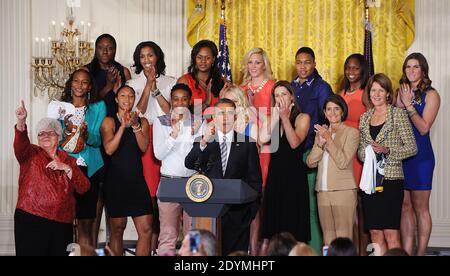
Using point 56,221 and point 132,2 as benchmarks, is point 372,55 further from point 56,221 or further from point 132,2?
point 56,221

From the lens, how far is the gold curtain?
9078 millimetres

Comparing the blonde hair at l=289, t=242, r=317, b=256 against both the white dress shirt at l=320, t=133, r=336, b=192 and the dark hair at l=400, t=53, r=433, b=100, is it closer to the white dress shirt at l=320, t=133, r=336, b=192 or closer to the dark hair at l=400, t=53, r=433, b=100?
the white dress shirt at l=320, t=133, r=336, b=192

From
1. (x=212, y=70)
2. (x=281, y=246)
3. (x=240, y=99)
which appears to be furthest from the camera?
(x=212, y=70)

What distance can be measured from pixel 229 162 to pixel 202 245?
1.77 metres

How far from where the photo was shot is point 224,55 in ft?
27.9

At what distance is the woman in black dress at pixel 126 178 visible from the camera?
7332mm

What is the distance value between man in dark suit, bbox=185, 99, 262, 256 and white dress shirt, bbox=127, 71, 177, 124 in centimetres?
115

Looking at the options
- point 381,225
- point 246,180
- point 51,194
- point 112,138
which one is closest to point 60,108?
point 112,138

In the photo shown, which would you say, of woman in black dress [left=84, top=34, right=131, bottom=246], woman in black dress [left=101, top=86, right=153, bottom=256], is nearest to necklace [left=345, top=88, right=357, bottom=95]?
woman in black dress [left=101, top=86, right=153, bottom=256]

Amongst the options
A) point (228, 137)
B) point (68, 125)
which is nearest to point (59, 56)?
point (68, 125)

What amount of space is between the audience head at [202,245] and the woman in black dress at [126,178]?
7.50ft

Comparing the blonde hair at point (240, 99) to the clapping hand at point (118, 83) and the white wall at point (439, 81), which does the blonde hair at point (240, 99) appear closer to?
the clapping hand at point (118, 83)

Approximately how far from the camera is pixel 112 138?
24.4 ft

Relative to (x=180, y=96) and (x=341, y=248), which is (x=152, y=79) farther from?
(x=341, y=248)
